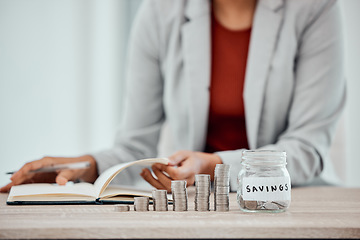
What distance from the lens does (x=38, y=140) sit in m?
2.19

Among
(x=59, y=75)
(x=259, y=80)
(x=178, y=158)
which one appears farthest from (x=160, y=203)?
(x=59, y=75)

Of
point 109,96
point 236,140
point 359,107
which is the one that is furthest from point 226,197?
point 109,96

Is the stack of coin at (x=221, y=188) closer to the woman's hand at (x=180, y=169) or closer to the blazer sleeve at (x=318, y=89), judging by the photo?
the woman's hand at (x=180, y=169)

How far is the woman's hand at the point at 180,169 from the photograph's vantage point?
3.36 ft

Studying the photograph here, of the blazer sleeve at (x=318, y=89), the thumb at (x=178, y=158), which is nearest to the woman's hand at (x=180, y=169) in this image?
the thumb at (x=178, y=158)

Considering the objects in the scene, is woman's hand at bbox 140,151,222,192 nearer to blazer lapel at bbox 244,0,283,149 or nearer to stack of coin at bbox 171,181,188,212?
stack of coin at bbox 171,181,188,212

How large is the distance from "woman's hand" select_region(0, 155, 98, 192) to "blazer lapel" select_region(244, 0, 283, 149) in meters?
0.53

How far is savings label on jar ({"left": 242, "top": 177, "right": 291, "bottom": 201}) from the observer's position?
2.38ft

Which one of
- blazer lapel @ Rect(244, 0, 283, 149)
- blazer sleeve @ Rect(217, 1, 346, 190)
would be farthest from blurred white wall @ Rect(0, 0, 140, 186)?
blazer sleeve @ Rect(217, 1, 346, 190)

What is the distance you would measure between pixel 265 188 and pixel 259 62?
2.67ft

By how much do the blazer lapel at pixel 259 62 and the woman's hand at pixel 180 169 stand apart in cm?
40

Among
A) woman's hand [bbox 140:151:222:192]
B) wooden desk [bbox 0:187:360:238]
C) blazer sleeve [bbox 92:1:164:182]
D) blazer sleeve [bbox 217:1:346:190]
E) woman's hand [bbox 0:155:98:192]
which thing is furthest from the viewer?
blazer sleeve [bbox 92:1:164:182]

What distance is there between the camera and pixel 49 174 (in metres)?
1.22

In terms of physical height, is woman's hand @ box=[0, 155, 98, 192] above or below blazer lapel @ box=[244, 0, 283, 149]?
below
